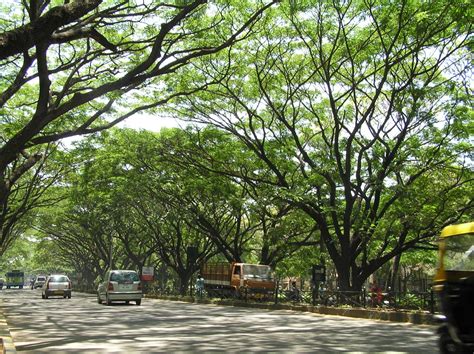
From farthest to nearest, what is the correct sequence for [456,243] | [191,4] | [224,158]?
[224,158] < [191,4] < [456,243]

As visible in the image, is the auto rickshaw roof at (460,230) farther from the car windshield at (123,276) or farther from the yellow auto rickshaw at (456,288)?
the car windshield at (123,276)

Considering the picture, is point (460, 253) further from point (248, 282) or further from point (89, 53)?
point (248, 282)

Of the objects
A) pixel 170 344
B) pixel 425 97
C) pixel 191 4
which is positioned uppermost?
pixel 425 97

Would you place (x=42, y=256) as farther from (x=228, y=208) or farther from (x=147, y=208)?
(x=228, y=208)

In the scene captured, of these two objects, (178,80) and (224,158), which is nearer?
(178,80)

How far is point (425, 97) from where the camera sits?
21.6 m

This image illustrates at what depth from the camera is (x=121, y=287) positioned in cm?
2452

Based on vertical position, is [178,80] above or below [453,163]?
above

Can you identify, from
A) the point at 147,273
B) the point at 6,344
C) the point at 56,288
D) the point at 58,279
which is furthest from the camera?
the point at 147,273

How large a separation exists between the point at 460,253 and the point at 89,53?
457 inches

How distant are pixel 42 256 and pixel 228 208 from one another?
48964 millimetres

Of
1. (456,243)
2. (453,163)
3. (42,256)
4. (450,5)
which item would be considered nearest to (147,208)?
(453,163)

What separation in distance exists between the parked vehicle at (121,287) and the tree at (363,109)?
27.2ft

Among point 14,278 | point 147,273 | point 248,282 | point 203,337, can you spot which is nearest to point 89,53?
point 203,337
